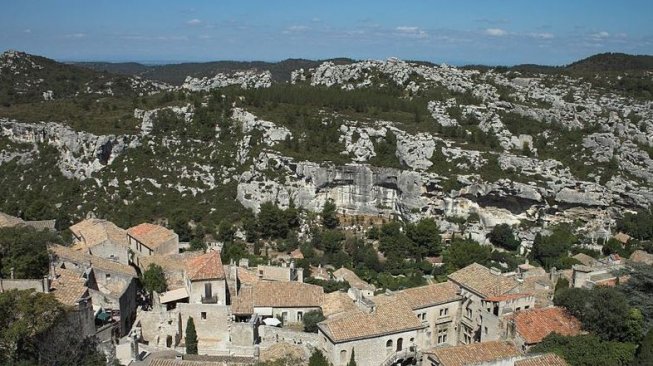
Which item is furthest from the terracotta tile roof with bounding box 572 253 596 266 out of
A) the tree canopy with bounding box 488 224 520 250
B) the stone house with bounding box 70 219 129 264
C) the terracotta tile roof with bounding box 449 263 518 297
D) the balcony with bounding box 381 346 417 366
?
the stone house with bounding box 70 219 129 264

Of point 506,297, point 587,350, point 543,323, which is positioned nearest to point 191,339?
point 506,297

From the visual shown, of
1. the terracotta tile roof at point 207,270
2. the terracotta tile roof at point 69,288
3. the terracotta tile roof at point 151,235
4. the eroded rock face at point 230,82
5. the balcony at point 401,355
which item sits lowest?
the balcony at point 401,355

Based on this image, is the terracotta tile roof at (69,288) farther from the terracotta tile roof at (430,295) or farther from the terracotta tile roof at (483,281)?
the terracotta tile roof at (483,281)

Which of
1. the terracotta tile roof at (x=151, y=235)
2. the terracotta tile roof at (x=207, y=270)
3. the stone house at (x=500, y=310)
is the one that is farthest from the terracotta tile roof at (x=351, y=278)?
the terracotta tile roof at (x=151, y=235)

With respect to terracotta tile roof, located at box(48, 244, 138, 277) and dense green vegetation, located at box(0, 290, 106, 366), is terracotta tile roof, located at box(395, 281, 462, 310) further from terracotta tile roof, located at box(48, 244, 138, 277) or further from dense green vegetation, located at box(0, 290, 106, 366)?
dense green vegetation, located at box(0, 290, 106, 366)

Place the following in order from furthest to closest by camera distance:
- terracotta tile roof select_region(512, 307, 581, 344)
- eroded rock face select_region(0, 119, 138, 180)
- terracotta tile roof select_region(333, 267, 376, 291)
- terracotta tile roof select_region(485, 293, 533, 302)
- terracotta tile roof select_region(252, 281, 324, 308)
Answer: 1. eroded rock face select_region(0, 119, 138, 180)
2. terracotta tile roof select_region(333, 267, 376, 291)
3. terracotta tile roof select_region(252, 281, 324, 308)
4. terracotta tile roof select_region(485, 293, 533, 302)
5. terracotta tile roof select_region(512, 307, 581, 344)

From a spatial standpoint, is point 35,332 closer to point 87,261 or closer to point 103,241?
point 87,261
